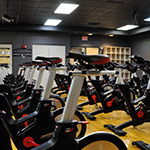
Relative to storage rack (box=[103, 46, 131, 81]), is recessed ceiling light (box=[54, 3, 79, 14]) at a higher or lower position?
higher

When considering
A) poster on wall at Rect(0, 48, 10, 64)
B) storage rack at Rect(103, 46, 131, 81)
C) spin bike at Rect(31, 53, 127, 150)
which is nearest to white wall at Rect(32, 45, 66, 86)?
poster on wall at Rect(0, 48, 10, 64)

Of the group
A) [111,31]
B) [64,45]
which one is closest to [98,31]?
[111,31]

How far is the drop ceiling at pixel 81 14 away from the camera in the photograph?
641cm

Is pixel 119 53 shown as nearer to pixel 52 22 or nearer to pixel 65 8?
pixel 52 22

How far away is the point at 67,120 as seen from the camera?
162 cm

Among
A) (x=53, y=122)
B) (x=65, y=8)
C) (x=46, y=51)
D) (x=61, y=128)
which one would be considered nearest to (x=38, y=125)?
(x=53, y=122)

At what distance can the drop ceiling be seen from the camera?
21.0 feet

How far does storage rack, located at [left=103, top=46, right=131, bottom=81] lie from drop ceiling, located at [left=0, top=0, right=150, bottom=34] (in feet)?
4.48

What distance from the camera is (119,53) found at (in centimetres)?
1178

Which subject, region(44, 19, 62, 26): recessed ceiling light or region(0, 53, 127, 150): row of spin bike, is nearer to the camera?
region(0, 53, 127, 150): row of spin bike

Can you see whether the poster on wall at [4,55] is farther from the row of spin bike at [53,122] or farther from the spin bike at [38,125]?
the spin bike at [38,125]

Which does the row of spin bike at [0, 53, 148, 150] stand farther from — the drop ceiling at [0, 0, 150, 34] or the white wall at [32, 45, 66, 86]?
the white wall at [32, 45, 66, 86]

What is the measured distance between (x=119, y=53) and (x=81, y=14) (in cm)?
463

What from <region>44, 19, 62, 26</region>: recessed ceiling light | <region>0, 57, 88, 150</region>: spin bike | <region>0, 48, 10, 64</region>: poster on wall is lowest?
<region>0, 57, 88, 150</region>: spin bike
